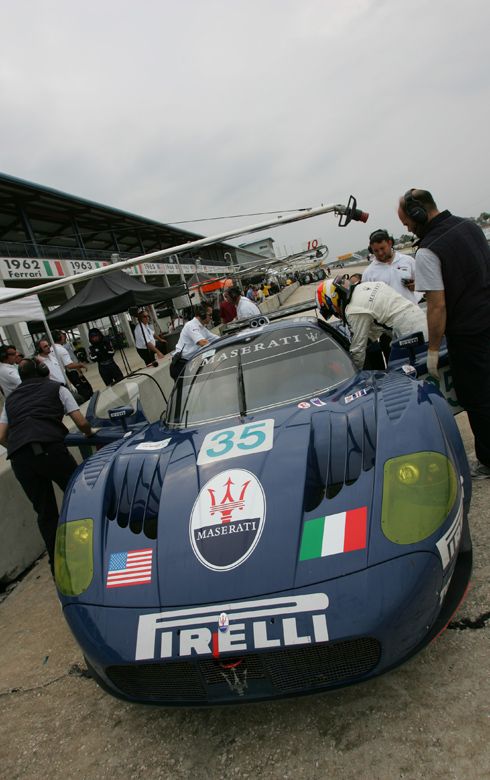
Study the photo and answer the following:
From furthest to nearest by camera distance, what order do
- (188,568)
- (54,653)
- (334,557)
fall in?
1. (54,653)
2. (188,568)
3. (334,557)

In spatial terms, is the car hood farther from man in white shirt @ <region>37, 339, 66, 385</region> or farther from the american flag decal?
man in white shirt @ <region>37, 339, 66, 385</region>

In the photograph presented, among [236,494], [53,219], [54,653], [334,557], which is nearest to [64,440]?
[54,653]

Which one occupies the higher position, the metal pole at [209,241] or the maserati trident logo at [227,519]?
the metal pole at [209,241]

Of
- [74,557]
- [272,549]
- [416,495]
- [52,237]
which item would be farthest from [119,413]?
[52,237]

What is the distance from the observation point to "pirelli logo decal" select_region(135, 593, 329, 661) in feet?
4.99

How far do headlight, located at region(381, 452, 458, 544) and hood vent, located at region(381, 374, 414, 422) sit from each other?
33 centimetres

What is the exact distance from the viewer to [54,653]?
2625 millimetres

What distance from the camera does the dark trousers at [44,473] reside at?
3363mm

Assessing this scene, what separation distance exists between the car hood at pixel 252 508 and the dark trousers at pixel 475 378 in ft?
2.57

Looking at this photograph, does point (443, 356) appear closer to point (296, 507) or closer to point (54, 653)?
point (296, 507)

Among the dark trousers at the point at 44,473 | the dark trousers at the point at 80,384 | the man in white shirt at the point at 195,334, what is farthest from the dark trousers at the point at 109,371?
the dark trousers at the point at 44,473

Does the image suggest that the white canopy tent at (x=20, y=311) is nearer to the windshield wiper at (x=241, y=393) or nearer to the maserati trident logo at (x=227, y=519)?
the windshield wiper at (x=241, y=393)

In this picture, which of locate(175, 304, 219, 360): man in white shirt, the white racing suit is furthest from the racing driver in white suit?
locate(175, 304, 219, 360): man in white shirt

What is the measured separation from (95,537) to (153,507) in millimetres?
295
